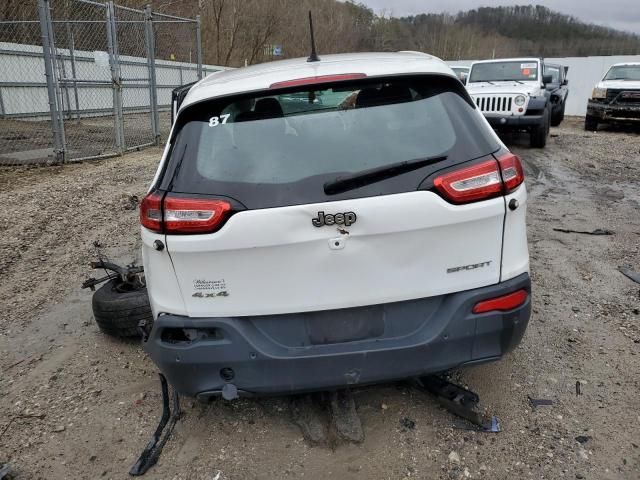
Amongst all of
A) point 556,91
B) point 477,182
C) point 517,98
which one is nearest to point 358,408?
point 477,182

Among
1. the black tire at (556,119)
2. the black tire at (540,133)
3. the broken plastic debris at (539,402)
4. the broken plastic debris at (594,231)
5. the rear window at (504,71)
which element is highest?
the rear window at (504,71)

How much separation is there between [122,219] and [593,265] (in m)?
5.20

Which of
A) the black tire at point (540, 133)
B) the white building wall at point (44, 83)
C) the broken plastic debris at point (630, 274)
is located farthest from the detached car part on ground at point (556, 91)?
the broken plastic debris at point (630, 274)

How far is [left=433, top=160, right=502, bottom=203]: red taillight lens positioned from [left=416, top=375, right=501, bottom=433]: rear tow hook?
109 cm

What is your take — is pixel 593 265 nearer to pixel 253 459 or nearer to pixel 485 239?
pixel 485 239

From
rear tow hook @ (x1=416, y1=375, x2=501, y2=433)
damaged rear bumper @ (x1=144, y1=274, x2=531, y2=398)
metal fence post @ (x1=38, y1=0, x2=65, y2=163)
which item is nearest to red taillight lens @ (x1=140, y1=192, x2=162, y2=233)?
damaged rear bumper @ (x1=144, y1=274, x2=531, y2=398)

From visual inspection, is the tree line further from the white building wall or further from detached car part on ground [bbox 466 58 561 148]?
detached car part on ground [bbox 466 58 561 148]

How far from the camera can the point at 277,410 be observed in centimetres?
286

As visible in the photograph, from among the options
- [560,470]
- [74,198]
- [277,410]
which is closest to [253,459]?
[277,410]

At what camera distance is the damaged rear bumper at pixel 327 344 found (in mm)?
2281

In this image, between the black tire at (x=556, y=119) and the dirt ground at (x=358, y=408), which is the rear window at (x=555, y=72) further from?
the dirt ground at (x=358, y=408)

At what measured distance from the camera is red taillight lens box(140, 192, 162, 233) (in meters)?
2.26

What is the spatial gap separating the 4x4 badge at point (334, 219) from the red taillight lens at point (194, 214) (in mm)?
376

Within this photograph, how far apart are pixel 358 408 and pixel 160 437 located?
1.04 m
